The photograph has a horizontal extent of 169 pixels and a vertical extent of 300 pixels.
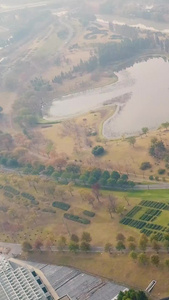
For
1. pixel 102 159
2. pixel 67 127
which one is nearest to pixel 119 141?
pixel 102 159

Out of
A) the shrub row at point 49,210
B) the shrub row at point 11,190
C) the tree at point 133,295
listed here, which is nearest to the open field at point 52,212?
the shrub row at point 49,210

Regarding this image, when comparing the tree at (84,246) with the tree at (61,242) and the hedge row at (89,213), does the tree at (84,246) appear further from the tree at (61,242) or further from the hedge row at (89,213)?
the hedge row at (89,213)

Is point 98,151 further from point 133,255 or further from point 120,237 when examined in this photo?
point 133,255

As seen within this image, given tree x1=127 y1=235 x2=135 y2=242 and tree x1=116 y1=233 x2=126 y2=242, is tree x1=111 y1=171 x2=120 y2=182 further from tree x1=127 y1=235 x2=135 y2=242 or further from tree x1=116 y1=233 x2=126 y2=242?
tree x1=127 y1=235 x2=135 y2=242

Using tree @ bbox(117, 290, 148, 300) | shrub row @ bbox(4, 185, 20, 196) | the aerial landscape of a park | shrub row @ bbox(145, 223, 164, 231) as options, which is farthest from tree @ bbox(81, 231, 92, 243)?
shrub row @ bbox(4, 185, 20, 196)

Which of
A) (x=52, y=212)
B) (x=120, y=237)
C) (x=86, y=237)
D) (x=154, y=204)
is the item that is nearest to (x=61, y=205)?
(x=52, y=212)
